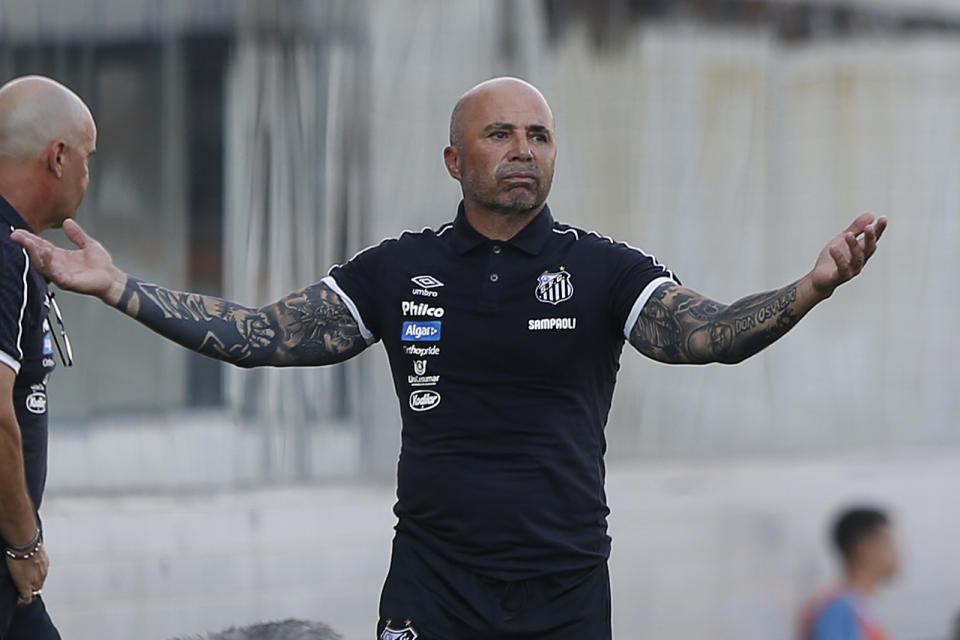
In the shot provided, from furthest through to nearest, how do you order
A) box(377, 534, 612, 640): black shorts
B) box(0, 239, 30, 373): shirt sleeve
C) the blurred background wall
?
the blurred background wall → box(0, 239, 30, 373): shirt sleeve → box(377, 534, 612, 640): black shorts

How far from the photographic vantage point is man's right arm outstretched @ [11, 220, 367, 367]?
142 inches

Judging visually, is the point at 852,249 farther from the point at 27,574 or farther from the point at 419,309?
the point at 27,574

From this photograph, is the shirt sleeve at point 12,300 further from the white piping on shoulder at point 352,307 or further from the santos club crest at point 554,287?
the santos club crest at point 554,287

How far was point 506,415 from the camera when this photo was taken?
3723 millimetres

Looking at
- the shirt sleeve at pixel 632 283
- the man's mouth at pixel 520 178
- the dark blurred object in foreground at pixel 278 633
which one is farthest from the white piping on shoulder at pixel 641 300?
the dark blurred object in foreground at pixel 278 633

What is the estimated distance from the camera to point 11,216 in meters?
4.04

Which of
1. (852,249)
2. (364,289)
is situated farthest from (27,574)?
(852,249)

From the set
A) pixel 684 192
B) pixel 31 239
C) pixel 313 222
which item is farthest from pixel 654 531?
pixel 31 239

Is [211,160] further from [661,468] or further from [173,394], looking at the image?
[661,468]

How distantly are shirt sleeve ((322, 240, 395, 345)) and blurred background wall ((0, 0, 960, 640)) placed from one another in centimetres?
267

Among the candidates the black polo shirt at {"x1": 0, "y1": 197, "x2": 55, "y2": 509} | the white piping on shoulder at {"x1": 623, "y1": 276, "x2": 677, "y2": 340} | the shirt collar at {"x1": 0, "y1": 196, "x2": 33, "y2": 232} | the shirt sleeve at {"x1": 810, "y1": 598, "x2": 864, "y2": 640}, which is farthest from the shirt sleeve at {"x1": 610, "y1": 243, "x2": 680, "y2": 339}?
the shirt sleeve at {"x1": 810, "y1": 598, "x2": 864, "y2": 640}

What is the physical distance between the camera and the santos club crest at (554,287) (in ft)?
12.3

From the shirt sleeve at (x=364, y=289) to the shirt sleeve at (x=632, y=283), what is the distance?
637 mm

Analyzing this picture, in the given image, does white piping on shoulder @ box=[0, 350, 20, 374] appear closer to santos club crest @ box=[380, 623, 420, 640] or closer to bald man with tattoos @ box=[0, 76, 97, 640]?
bald man with tattoos @ box=[0, 76, 97, 640]
